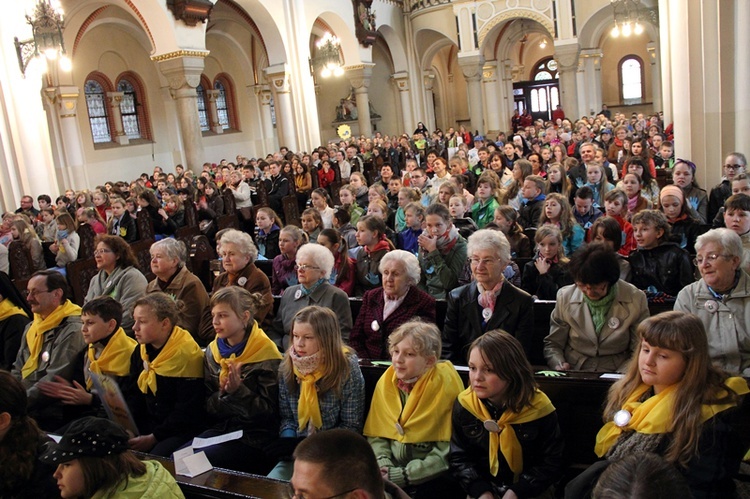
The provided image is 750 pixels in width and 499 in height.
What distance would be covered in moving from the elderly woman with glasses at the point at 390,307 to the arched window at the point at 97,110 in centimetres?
1575

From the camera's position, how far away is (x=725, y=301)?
3.27m

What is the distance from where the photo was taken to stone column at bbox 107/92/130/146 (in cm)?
1767

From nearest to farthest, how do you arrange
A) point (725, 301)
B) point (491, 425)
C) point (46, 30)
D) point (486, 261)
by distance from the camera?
point (491, 425)
point (725, 301)
point (486, 261)
point (46, 30)

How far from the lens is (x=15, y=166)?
10523 millimetres

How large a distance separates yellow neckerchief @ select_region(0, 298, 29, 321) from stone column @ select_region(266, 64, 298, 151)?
42.5 ft

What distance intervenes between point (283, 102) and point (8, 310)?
43.4ft

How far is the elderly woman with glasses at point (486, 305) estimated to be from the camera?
3.65 m

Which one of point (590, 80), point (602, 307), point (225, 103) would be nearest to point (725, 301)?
point (602, 307)

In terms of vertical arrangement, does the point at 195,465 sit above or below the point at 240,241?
below

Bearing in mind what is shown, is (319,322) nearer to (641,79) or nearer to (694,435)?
(694,435)

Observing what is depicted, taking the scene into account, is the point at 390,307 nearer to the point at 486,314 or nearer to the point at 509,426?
the point at 486,314

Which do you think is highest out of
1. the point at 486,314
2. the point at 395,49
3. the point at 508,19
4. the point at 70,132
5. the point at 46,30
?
the point at 508,19

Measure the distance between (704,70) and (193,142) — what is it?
10955 mm

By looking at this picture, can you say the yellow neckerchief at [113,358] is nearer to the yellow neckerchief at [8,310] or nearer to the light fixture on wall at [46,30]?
the yellow neckerchief at [8,310]
